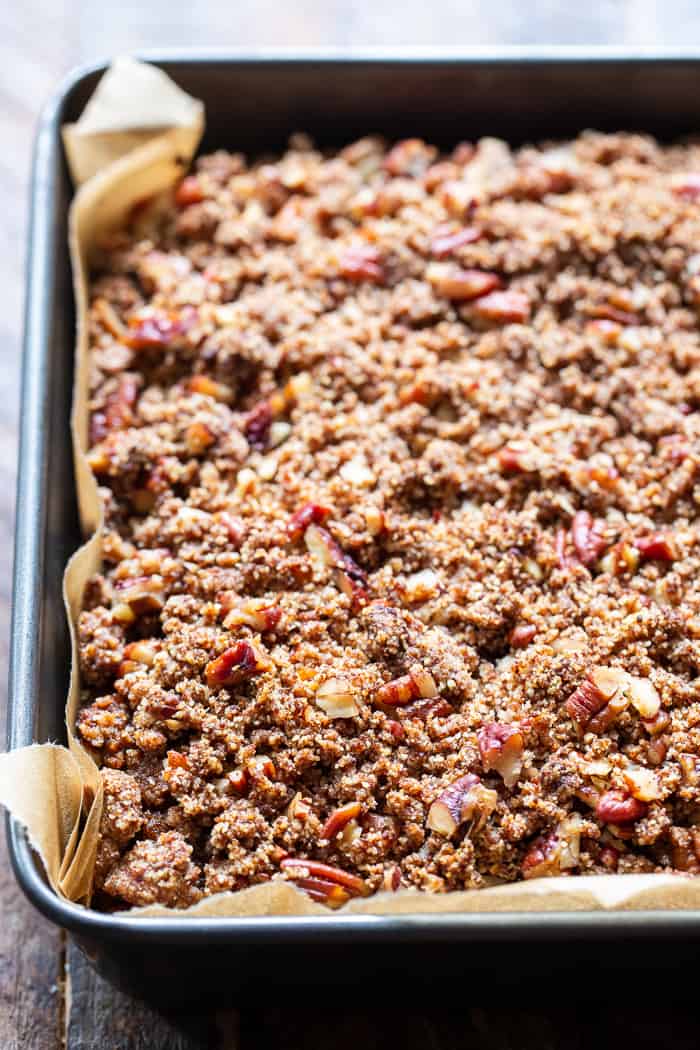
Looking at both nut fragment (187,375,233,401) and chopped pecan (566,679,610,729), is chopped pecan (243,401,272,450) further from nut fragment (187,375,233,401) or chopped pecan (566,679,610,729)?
chopped pecan (566,679,610,729)

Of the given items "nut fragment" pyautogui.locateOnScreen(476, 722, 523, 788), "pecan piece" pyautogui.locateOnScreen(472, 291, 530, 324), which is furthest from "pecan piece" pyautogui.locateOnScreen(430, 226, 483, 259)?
"nut fragment" pyautogui.locateOnScreen(476, 722, 523, 788)

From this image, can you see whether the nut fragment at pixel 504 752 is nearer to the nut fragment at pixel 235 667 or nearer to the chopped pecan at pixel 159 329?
the nut fragment at pixel 235 667

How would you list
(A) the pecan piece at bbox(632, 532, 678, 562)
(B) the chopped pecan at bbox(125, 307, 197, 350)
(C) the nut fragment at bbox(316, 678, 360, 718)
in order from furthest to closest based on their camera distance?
(B) the chopped pecan at bbox(125, 307, 197, 350) < (A) the pecan piece at bbox(632, 532, 678, 562) < (C) the nut fragment at bbox(316, 678, 360, 718)

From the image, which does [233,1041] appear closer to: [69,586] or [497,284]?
[69,586]

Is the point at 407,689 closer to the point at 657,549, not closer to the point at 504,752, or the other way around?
the point at 504,752

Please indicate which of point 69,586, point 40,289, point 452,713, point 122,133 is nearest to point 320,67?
point 122,133

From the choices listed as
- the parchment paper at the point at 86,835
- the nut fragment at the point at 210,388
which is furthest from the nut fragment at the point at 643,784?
the nut fragment at the point at 210,388

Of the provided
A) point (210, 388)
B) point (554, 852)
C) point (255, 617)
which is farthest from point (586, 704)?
point (210, 388)

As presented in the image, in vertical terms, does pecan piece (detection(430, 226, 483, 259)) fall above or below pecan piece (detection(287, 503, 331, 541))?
above
